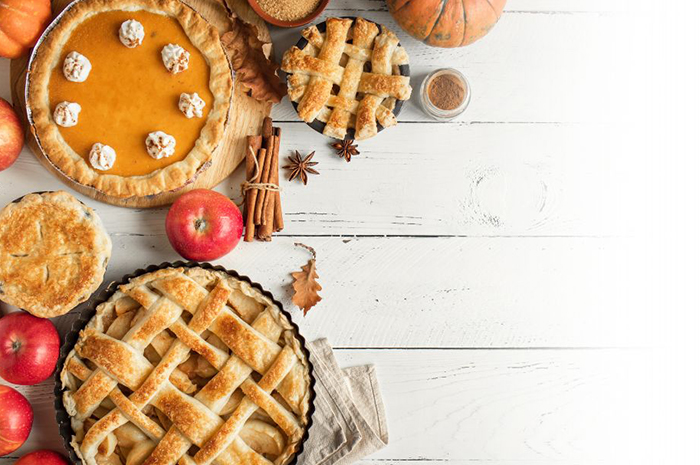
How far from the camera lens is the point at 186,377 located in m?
2.23

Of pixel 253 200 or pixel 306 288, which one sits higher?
pixel 253 200

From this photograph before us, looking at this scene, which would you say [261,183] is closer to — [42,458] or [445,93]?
[445,93]

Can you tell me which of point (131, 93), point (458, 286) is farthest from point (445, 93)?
point (131, 93)

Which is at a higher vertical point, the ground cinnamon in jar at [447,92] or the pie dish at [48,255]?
the ground cinnamon in jar at [447,92]

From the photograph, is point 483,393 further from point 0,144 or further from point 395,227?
point 0,144

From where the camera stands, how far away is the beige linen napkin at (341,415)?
2.33 m

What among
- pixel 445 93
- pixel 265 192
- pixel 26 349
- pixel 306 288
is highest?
pixel 445 93

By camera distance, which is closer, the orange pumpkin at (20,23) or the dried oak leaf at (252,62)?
the orange pumpkin at (20,23)

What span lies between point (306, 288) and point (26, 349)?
0.97 m

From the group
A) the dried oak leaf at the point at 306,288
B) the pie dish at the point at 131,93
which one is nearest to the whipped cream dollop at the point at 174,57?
the pie dish at the point at 131,93

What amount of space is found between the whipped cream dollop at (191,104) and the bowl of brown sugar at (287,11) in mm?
381

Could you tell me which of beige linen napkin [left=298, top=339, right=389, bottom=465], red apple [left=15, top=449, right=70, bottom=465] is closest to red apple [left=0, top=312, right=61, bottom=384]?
red apple [left=15, top=449, right=70, bottom=465]

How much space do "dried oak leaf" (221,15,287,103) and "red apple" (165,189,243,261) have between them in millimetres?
426

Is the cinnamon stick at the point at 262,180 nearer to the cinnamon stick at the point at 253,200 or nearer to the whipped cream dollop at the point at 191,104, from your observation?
the cinnamon stick at the point at 253,200
